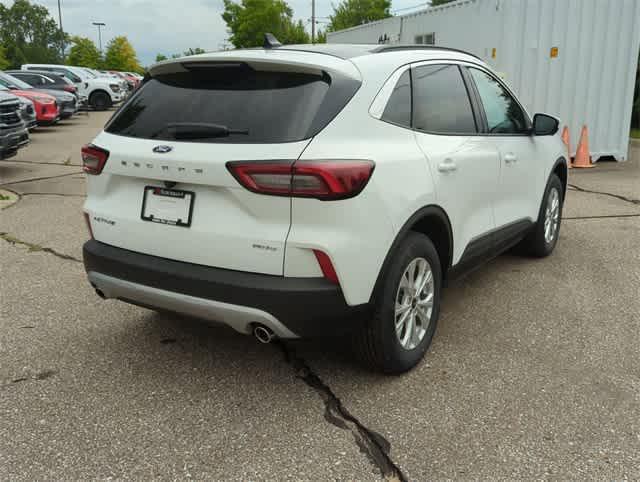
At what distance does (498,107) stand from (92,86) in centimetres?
2569

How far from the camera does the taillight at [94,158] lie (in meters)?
3.18

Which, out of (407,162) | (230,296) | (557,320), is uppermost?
(407,162)

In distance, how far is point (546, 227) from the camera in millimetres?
5449

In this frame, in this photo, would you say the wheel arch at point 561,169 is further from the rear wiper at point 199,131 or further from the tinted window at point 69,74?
the tinted window at point 69,74

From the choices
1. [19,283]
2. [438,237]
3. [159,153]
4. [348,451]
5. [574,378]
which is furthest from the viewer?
[19,283]

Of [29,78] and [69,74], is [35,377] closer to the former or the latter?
[29,78]

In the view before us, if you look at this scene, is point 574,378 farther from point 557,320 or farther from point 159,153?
point 159,153

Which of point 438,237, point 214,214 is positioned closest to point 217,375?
point 214,214

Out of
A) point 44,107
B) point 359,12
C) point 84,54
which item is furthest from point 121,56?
point 44,107

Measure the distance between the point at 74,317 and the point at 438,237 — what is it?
2460 millimetres

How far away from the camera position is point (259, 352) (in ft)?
12.0

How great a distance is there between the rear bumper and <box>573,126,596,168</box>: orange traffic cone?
9.81 meters

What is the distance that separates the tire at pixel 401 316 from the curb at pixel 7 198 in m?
6.25

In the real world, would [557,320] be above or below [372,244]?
below
